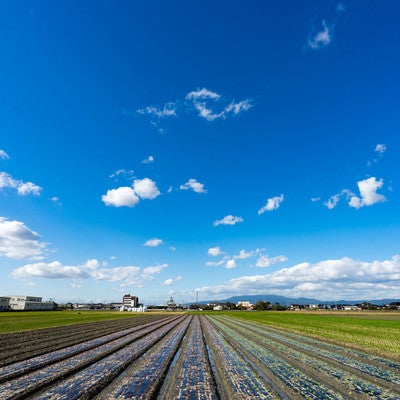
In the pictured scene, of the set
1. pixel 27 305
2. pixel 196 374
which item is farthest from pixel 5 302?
pixel 196 374

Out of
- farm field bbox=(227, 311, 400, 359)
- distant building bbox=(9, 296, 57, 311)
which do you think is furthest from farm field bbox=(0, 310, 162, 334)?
distant building bbox=(9, 296, 57, 311)

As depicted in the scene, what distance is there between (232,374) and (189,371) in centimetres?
213

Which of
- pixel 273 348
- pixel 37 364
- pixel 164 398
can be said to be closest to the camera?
pixel 164 398

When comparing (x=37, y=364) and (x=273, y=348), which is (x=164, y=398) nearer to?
(x=37, y=364)

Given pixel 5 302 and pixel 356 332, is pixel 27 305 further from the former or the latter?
pixel 356 332

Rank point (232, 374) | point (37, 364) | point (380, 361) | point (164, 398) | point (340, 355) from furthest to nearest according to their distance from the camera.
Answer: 1. point (340, 355)
2. point (380, 361)
3. point (37, 364)
4. point (232, 374)
5. point (164, 398)

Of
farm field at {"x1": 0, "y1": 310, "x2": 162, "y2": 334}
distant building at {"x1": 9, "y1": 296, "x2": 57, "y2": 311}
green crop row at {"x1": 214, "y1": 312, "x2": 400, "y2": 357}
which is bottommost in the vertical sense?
green crop row at {"x1": 214, "y1": 312, "x2": 400, "y2": 357}

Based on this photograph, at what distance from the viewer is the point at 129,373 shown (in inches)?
539

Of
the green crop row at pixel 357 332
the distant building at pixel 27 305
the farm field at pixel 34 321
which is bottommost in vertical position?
the green crop row at pixel 357 332

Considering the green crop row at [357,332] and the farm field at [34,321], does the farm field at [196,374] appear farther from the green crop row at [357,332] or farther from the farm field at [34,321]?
the farm field at [34,321]

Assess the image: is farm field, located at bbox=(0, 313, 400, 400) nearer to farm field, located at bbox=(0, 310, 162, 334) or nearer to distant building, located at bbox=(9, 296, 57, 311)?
farm field, located at bbox=(0, 310, 162, 334)

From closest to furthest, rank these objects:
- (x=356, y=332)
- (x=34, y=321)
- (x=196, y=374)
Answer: (x=196, y=374), (x=356, y=332), (x=34, y=321)

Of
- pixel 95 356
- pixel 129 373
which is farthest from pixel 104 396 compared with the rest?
pixel 95 356

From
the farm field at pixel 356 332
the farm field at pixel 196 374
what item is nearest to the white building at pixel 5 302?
the farm field at pixel 356 332
